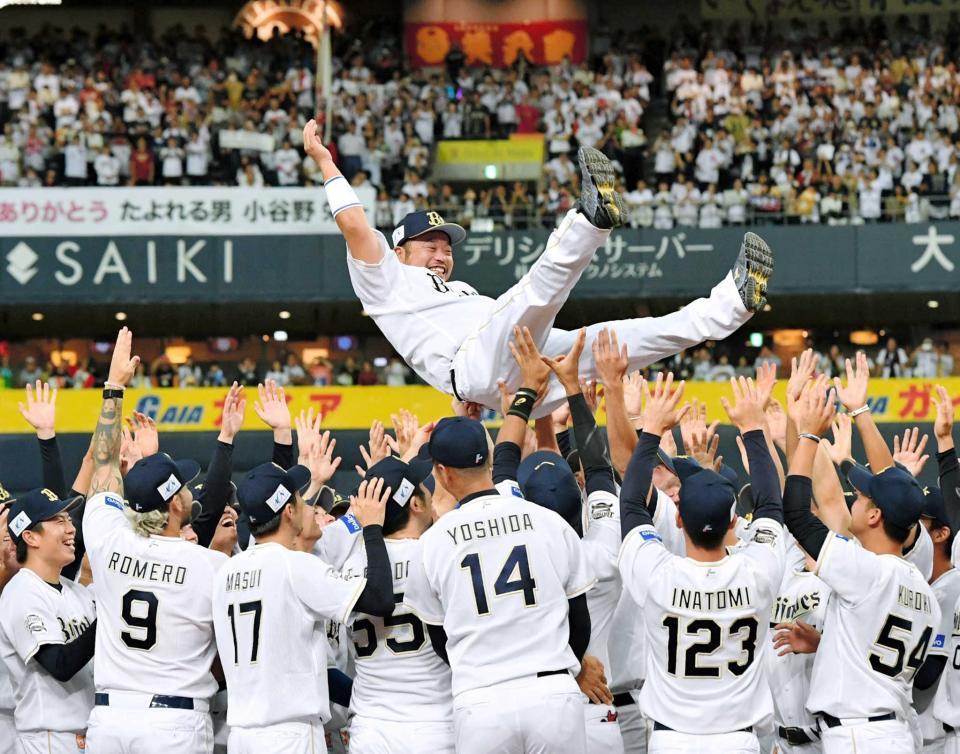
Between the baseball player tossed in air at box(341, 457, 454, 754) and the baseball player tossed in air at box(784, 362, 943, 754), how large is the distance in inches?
72.3

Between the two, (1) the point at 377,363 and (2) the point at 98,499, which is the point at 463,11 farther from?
(2) the point at 98,499

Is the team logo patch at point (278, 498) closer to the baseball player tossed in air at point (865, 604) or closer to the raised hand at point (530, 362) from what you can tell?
the raised hand at point (530, 362)

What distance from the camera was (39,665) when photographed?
7.56 metres

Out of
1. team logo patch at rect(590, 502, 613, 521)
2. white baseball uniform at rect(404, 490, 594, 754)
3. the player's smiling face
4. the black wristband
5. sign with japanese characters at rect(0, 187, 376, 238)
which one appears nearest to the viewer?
white baseball uniform at rect(404, 490, 594, 754)

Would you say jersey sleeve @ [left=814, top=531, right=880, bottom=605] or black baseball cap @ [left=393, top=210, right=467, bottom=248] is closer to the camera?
jersey sleeve @ [left=814, top=531, right=880, bottom=605]

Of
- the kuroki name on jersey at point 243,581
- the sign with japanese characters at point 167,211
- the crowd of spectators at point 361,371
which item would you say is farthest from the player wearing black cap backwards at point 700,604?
the sign with japanese characters at point 167,211


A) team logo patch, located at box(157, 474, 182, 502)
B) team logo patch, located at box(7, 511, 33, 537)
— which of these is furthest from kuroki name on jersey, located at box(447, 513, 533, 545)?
team logo patch, located at box(7, 511, 33, 537)

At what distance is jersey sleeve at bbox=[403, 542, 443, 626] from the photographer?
21.2ft

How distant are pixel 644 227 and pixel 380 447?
17.4 metres

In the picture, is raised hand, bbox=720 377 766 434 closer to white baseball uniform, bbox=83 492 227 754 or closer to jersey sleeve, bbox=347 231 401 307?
jersey sleeve, bbox=347 231 401 307

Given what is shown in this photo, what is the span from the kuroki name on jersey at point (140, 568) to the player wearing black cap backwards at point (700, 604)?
228 cm

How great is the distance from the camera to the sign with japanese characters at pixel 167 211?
24.2 meters

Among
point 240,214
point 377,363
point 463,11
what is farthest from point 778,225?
point 463,11

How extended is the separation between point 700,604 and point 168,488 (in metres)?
2.69
